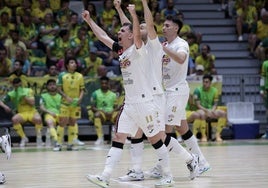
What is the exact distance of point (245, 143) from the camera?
57.0 feet

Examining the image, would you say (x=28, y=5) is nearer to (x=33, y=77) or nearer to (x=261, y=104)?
(x=33, y=77)

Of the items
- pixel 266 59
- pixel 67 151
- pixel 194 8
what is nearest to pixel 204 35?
pixel 194 8

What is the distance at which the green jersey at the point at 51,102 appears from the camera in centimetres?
1800

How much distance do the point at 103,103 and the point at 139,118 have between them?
31.1 feet

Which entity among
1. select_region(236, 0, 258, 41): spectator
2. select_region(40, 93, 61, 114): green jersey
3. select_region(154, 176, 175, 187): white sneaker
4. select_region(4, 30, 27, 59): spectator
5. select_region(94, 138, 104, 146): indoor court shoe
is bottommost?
select_region(94, 138, 104, 146): indoor court shoe

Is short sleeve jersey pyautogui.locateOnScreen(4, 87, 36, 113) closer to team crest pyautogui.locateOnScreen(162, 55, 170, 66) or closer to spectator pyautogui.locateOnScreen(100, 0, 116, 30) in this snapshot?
spectator pyautogui.locateOnScreen(100, 0, 116, 30)

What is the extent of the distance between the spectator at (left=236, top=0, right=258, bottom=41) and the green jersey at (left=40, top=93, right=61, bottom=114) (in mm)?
7232

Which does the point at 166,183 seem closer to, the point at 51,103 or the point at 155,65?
the point at 155,65

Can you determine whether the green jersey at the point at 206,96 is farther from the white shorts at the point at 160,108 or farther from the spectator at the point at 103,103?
the white shorts at the point at 160,108

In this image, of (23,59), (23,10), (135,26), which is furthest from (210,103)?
(135,26)

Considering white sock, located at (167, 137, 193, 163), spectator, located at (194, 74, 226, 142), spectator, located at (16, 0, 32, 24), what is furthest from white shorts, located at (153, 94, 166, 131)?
spectator, located at (16, 0, 32, 24)

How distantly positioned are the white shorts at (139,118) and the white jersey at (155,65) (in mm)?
567

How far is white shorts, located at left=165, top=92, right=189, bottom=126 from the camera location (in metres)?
10.0

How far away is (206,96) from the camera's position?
728 inches
